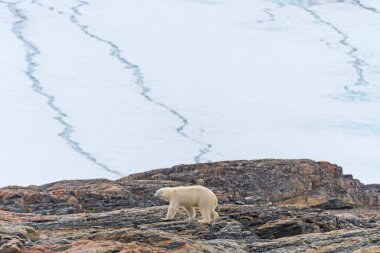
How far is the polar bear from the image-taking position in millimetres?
8203

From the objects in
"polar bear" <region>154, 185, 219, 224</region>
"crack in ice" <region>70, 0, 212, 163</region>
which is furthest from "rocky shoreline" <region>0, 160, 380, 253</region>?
"crack in ice" <region>70, 0, 212, 163</region>

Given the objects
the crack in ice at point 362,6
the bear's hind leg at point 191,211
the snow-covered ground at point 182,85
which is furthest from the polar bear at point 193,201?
the crack in ice at point 362,6

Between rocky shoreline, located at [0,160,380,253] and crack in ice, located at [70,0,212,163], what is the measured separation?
869 centimetres

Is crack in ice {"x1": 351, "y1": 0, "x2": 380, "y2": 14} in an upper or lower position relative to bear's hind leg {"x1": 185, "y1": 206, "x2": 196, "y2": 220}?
lower

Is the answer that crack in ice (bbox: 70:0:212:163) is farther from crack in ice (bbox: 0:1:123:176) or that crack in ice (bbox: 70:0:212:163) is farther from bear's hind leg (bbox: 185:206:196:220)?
bear's hind leg (bbox: 185:206:196:220)

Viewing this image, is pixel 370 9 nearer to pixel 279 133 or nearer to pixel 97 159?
pixel 279 133

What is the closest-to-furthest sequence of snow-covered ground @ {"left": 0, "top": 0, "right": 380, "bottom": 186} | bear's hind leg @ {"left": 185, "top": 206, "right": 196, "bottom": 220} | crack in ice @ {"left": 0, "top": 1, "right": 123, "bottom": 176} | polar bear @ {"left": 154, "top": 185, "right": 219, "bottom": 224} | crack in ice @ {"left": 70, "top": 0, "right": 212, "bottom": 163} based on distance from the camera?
1. polar bear @ {"left": 154, "top": 185, "right": 219, "bottom": 224}
2. bear's hind leg @ {"left": 185, "top": 206, "right": 196, "bottom": 220}
3. crack in ice @ {"left": 0, "top": 1, "right": 123, "bottom": 176}
4. snow-covered ground @ {"left": 0, "top": 0, "right": 380, "bottom": 186}
5. crack in ice @ {"left": 70, "top": 0, "right": 212, "bottom": 163}

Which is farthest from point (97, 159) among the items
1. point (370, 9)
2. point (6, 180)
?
point (370, 9)

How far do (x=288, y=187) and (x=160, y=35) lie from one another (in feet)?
66.8

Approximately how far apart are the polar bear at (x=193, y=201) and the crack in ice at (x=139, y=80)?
458 inches

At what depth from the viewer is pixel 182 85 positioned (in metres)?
26.2

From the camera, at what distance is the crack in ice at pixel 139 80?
842 inches

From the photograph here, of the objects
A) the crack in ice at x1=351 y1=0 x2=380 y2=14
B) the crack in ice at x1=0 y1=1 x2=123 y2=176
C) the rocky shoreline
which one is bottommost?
the crack in ice at x1=351 y1=0 x2=380 y2=14

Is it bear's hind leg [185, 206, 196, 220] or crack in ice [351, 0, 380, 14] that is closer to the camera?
Answer: bear's hind leg [185, 206, 196, 220]
